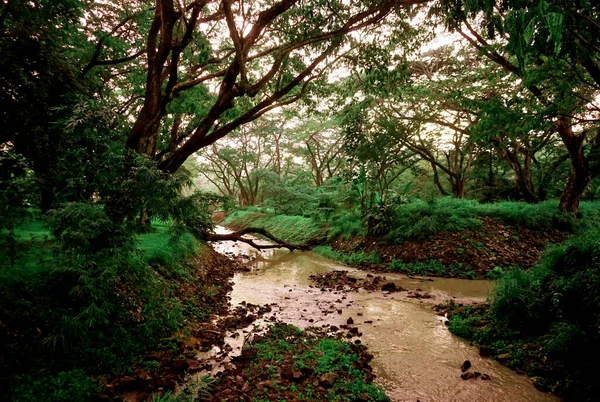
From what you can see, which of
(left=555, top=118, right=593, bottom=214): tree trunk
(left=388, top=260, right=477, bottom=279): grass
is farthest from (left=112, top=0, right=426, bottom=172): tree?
(left=555, top=118, right=593, bottom=214): tree trunk

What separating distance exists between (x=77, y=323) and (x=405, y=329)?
4.69 m

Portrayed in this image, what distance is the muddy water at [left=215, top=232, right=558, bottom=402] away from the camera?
342 cm

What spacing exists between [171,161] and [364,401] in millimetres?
5258

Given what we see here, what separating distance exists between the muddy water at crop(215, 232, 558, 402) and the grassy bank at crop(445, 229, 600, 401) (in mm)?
244

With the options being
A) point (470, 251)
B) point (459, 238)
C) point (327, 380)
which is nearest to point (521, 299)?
point (327, 380)

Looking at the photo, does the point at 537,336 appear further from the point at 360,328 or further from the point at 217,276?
the point at 217,276

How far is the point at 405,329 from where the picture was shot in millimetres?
5086

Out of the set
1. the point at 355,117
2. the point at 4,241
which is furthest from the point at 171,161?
the point at 355,117

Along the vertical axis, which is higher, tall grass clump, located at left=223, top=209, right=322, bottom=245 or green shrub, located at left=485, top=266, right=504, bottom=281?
tall grass clump, located at left=223, top=209, right=322, bottom=245

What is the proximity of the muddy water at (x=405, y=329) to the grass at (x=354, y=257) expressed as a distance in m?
1.25

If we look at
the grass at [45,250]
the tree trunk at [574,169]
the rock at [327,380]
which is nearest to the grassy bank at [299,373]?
the rock at [327,380]

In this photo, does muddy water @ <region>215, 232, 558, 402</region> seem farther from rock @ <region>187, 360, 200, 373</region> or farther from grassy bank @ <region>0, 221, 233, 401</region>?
grassy bank @ <region>0, 221, 233, 401</region>

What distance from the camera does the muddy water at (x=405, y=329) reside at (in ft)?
11.2

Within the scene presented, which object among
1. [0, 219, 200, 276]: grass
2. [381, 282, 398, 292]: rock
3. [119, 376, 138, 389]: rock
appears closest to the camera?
[119, 376, 138, 389]: rock
